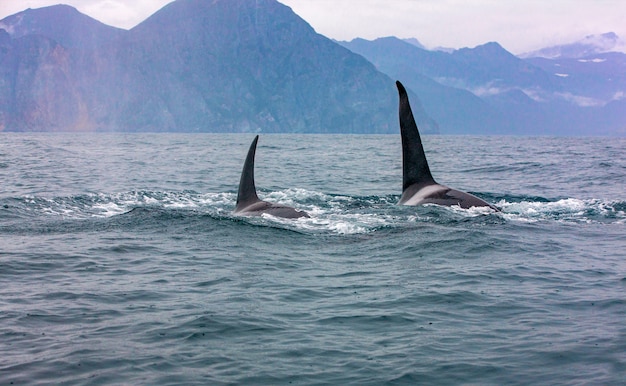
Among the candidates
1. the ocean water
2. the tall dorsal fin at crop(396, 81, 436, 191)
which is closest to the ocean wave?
the ocean water

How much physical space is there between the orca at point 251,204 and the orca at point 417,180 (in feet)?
11.0

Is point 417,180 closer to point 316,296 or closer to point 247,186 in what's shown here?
point 247,186

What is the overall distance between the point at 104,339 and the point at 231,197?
1795cm

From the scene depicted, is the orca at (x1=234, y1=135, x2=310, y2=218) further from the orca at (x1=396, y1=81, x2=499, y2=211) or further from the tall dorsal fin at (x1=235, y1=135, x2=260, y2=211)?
the orca at (x1=396, y1=81, x2=499, y2=211)

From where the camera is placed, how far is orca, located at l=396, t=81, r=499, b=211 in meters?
19.2

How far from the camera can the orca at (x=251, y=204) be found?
18.4 metres

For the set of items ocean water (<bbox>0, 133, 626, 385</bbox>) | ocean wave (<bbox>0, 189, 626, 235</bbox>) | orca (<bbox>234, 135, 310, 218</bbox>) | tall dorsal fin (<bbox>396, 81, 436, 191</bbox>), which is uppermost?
tall dorsal fin (<bbox>396, 81, 436, 191</bbox>)

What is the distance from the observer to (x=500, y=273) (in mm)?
11953

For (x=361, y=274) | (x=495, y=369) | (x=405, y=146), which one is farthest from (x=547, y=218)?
(x=495, y=369)

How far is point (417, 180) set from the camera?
2034 cm

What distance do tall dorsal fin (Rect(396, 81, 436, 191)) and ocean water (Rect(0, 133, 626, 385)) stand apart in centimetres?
164

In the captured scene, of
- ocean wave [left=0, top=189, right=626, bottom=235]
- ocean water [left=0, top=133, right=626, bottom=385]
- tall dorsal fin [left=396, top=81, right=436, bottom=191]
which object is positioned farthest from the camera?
tall dorsal fin [left=396, top=81, right=436, bottom=191]

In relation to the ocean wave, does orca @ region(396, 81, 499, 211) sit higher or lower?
higher

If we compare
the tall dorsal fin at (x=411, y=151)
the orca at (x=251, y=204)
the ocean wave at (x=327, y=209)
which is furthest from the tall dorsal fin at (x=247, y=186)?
the tall dorsal fin at (x=411, y=151)
